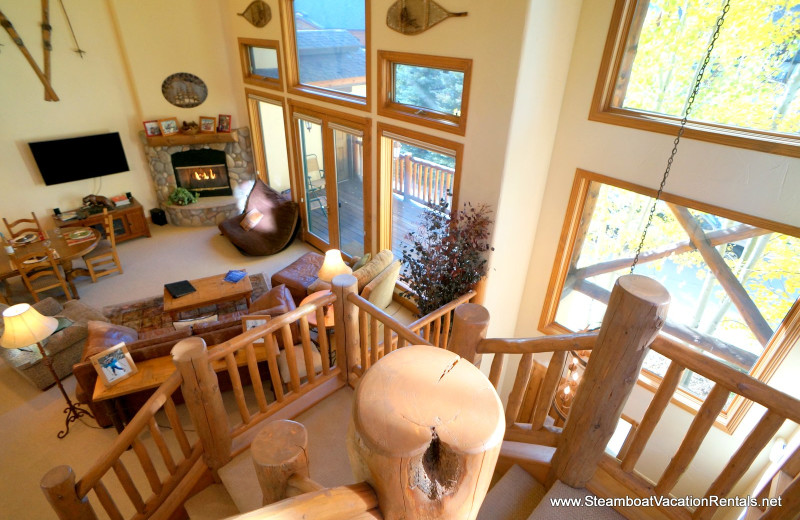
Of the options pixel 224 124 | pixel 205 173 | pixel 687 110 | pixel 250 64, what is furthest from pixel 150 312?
pixel 687 110

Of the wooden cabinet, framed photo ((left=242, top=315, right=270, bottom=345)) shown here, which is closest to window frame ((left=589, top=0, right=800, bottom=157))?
framed photo ((left=242, top=315, right=270, bottom=345))

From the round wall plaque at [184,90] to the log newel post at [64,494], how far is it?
671cm

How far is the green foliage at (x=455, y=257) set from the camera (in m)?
3.79

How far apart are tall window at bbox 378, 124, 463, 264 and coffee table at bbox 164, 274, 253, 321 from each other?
186 cm

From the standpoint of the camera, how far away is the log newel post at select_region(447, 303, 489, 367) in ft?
5.66

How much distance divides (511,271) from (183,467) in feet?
10.6

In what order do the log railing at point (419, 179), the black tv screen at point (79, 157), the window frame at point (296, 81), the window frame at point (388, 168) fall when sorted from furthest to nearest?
the black tv screen at point (79, 157) → the window frame at point (296, 81) → the log railing at point (419, 179) → the window frame at point (388, 168)

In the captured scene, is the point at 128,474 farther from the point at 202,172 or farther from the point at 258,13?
the point at 202,172

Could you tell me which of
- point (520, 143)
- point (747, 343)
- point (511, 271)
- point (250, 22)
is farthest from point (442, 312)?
point (250, 22)

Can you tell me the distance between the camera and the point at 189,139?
22.8ft

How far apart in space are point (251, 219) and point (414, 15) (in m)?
4.11

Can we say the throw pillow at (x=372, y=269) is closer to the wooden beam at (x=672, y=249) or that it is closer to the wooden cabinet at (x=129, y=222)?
the wooden beam at (x=672, y=249)

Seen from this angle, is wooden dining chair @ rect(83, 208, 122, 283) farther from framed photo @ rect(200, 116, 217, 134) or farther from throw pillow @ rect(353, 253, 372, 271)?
throw pillow @ rect(353, 253, 372, 271)

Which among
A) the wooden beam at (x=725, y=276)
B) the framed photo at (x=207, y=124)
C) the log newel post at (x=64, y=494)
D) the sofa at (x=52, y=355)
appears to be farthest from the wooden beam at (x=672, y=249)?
the framed photo at (x=207, y=124)
